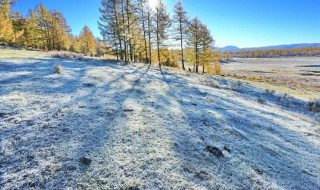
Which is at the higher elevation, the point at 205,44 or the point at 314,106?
the point at 205,44

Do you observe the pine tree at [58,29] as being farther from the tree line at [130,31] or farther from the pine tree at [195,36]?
the pine tree at [195,36]

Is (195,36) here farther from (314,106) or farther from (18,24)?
(18,24)

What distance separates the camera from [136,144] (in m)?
5.05

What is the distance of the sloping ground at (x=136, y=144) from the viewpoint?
156 inches

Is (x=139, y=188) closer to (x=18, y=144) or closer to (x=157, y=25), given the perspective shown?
(x=18, y=144)

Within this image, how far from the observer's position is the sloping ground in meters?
3.96

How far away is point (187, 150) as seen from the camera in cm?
516

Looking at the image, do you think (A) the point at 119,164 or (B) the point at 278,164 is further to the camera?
(B) the point at 278,164

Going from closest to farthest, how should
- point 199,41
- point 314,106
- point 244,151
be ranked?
1. point 244,151
2. point 314,106
3. point 199,41

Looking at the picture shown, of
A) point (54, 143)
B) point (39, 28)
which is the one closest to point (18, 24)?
point (39, 28)

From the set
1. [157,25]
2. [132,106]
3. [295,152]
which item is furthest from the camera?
[157,25]

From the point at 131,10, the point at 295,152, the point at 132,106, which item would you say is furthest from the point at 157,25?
the point at 295,152

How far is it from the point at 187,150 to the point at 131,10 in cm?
2817

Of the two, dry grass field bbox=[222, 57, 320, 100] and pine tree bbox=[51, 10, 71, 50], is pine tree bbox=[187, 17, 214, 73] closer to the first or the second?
dry grass field bbox=[222, 57, 320, 100]
